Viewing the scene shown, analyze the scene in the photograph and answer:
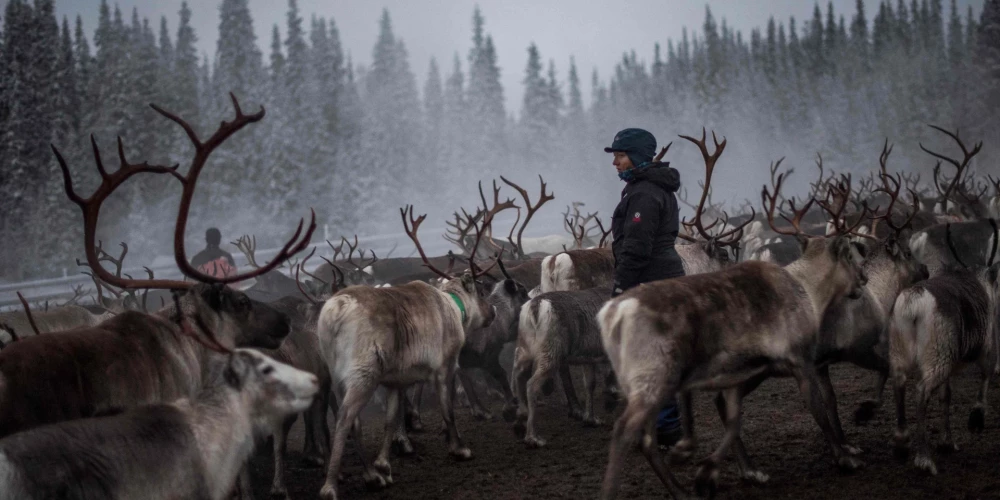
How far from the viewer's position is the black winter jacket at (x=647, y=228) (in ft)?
18.6

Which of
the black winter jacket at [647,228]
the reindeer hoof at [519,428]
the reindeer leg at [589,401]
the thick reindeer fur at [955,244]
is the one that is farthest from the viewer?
the thick reindeer fur at [955,244]

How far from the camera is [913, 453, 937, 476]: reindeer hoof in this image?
4.84 m

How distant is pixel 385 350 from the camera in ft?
17.9

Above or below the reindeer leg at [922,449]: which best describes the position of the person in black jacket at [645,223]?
above

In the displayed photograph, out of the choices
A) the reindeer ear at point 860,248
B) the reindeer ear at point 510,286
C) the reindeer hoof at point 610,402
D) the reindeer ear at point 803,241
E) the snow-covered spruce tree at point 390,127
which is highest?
the snow-covered spruce tree at point 390,127

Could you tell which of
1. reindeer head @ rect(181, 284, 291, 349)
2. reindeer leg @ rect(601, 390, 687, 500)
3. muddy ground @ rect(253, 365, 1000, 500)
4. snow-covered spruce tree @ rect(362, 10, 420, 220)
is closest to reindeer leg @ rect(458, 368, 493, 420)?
muddy ground @ rect(253, 365, 1000, 500)

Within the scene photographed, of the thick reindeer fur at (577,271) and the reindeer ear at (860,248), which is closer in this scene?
the reindeer ear at (860,248)

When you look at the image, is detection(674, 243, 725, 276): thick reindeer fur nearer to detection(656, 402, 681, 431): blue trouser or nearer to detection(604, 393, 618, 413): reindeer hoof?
detection(604, 393, 618, 413): reindeer hoof

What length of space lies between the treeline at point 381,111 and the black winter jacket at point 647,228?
21646 mm

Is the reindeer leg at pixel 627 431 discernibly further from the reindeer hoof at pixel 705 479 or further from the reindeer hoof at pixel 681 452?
the reindeer hoof at pixel 681 452

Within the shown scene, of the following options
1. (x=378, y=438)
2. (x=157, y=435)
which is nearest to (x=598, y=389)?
(x=378, y=438)

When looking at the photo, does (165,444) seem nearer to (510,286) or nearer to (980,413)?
(510,286)

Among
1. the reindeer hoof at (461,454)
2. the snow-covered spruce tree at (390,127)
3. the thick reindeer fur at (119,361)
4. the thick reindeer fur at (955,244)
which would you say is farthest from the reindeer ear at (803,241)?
the snow-covered spruce tree at (390,127)

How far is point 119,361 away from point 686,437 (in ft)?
10.0
